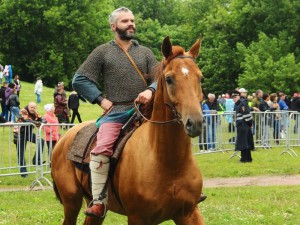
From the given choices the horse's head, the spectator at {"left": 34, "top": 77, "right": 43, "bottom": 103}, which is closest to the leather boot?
the horse's head

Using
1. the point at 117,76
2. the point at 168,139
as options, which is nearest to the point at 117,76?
the point at 117,76

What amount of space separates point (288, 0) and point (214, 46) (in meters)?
10.9

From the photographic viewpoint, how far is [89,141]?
7.62 meters

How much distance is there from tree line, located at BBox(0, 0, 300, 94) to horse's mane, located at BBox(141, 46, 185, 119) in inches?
1941

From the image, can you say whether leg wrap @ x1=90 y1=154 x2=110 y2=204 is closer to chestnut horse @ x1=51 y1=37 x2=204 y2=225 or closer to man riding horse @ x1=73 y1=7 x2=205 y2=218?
man riding horse @ x1=73 y1=7 x2=205 y2=218

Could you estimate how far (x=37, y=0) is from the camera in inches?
2640

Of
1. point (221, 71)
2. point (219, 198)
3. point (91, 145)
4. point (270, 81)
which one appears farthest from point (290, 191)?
point (221, 71)

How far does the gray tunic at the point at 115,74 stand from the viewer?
7.18m

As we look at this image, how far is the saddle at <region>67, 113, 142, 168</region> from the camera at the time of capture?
6914 mm

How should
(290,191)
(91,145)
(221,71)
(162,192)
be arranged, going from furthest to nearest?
1. (221,71)
2. (290,191)
3. (91,145)
4. (162,192)

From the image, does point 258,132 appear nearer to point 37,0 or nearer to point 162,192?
point 162,192

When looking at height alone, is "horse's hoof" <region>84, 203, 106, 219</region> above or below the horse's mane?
below

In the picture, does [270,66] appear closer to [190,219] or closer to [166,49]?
[190,219]

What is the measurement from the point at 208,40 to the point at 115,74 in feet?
199
